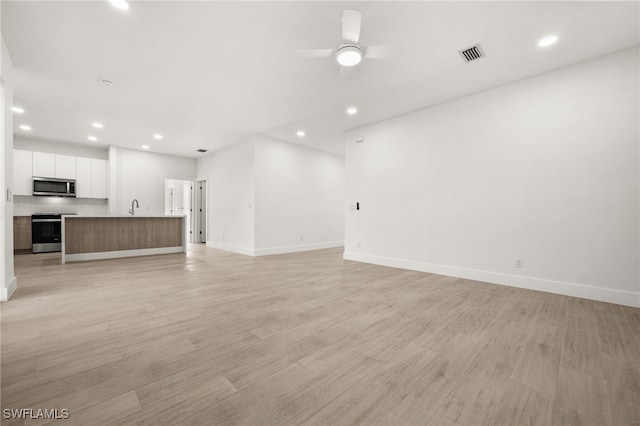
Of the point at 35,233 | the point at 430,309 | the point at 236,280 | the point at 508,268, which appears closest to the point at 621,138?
the point at 508,268

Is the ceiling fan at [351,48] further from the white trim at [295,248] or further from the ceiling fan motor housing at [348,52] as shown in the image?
the white trim at [295,248]

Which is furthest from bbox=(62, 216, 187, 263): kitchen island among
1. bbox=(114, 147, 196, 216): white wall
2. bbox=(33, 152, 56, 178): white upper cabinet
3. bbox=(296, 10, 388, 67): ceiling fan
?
bbox=(296, 10, 388, 67): ceiling fan

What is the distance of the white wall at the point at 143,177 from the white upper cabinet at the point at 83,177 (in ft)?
2.04

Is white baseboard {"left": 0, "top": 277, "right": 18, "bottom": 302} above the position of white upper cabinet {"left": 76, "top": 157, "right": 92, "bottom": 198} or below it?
below

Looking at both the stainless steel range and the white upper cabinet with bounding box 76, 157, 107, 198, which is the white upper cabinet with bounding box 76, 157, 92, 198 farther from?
the stainless steel range

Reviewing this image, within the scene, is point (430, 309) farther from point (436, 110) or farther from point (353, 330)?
point (436, 110)

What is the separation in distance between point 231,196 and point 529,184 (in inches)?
246

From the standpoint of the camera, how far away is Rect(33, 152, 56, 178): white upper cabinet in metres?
6.31

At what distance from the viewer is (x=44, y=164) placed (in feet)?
21.0

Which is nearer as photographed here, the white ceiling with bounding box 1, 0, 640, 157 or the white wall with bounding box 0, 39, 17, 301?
the white ceiling with bounding box 1, 0, 640, 157

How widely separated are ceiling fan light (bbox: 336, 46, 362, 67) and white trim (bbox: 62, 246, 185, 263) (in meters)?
5.87

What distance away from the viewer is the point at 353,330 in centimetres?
215

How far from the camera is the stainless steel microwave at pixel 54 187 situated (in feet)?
20.5

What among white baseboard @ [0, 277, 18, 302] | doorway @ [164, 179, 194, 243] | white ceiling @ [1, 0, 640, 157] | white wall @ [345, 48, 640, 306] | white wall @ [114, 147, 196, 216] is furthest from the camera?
doorway @ [164, 179, 194, 243]
